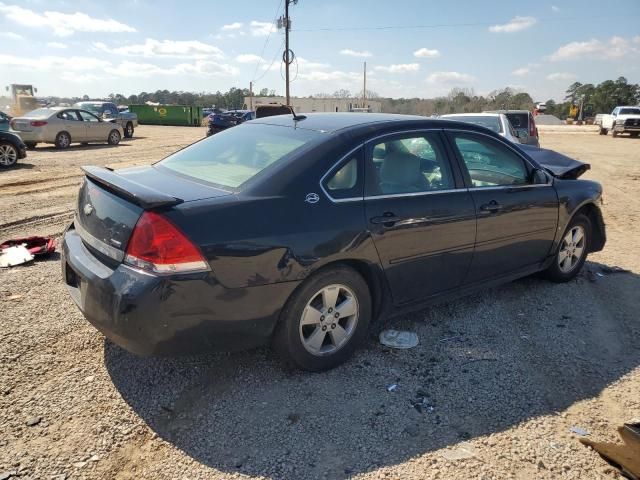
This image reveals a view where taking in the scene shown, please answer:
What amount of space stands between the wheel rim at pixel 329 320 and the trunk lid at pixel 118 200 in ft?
3.00

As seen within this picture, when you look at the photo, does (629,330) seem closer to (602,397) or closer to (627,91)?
(602,397)

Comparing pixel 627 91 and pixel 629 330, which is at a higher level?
pixel 627 91

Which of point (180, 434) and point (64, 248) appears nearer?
point (180, 434)

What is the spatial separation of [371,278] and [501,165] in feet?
6.07

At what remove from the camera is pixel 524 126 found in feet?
40.4

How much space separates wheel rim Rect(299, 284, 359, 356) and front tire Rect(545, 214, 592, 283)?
2.65m

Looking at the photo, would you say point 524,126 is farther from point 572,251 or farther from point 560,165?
point 572,251

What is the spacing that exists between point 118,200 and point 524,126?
457 inches

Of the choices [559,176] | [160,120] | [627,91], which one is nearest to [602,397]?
[559,176]

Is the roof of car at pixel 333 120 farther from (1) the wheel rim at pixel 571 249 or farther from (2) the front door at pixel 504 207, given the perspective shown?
(1) the wheel rim at pixel 571 249

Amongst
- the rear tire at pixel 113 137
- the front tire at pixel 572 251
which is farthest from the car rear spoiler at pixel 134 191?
the rear tire at pixel 113 137

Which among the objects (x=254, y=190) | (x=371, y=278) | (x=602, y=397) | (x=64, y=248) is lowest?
(x=602, y=397)

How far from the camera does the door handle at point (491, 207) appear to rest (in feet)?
13.0

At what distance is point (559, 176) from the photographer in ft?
16.5
